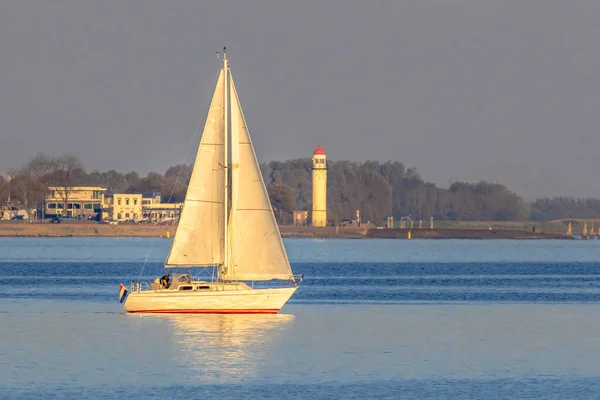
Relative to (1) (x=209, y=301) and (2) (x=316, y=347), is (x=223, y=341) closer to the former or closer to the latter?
(2) (x=316, y=347)

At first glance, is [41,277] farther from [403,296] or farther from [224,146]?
[224,146]

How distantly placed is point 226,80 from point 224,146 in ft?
8.55

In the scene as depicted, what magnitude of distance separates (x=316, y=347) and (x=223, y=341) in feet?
10.1

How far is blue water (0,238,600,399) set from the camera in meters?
30.9

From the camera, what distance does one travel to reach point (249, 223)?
48.7m

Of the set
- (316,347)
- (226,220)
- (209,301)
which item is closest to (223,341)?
(316,347)

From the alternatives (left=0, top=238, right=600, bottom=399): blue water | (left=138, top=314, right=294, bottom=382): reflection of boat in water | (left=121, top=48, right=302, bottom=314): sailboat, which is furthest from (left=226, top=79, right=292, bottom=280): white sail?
(left=0, top=238, right=600, bottom=399): blue water

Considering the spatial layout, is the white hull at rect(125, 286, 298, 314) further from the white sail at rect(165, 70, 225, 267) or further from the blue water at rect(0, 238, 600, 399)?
the white sail at rect(165, 70, 225, 267)

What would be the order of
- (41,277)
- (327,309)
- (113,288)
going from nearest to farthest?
(327,309) < (113,288) < (41,277)

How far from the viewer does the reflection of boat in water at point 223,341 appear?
1326 inches

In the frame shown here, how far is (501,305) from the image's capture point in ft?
187

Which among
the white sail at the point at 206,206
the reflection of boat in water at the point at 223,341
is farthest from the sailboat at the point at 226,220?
the reflection of boat in water at the point at 223,341

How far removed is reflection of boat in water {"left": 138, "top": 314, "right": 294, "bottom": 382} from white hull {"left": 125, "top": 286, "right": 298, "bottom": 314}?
0.28m

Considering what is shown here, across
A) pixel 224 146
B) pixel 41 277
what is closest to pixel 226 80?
pixel 224 146
